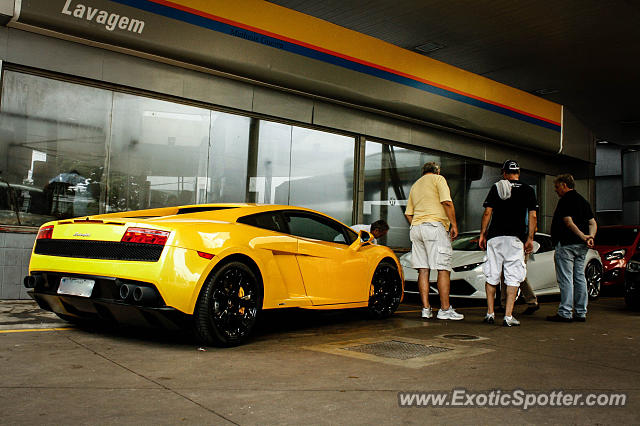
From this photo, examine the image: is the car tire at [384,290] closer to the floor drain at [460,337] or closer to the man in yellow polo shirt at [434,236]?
the man in yellow polo shirt at [434,236]

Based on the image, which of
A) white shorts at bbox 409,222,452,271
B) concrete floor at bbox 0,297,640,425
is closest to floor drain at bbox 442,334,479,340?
concrete floor at bbox 0,297,640,425

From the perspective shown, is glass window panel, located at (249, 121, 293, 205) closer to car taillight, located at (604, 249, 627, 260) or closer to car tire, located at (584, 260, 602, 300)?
car tire, located at (584, 260, 602, 300)

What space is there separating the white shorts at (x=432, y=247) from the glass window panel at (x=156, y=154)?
4.27m

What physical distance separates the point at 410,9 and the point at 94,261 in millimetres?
8437

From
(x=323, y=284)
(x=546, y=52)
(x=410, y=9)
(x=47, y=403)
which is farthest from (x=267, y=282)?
(x=546, y=52)

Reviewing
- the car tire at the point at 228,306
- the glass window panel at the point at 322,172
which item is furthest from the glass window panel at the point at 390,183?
the car tire at the point at 228,306

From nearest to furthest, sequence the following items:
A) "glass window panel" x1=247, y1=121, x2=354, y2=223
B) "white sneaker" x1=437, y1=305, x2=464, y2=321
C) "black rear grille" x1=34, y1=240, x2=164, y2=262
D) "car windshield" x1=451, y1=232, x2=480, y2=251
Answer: "black rear grille" x1=34, y1=240, x2=164, y2=262
"white sneaker" x1=437, y1=305, x2=464, y2=321
"car windshield" x1=451, y1=232, x2=480, y2=251
"glass window panel" x1=247, y1=121, x2=354, y2=223

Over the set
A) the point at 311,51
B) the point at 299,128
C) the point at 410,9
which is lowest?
the point at 299,128

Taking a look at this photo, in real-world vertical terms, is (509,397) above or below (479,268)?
below

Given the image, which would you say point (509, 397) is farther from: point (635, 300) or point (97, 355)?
point (635, 300)

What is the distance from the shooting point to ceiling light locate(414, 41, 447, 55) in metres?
13.0

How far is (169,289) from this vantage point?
435cm

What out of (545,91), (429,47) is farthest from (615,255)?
(545,91)

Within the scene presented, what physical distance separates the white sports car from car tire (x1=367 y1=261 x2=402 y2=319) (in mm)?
1532
